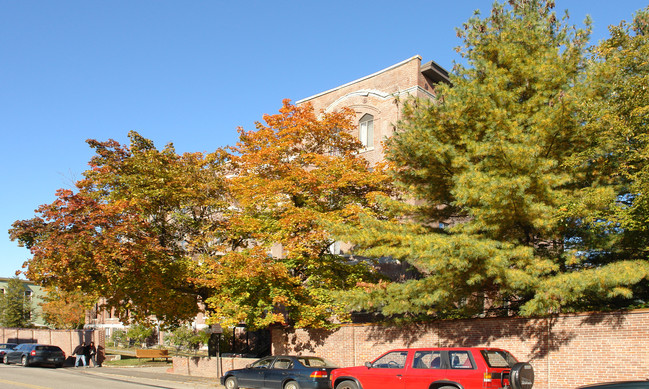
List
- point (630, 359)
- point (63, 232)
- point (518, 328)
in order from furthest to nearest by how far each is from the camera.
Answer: point (63, 232) < point (518, 328) < point (630, 359)

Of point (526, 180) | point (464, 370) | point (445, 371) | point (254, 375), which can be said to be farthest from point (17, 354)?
point (526, 180)

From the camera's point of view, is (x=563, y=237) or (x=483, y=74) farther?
(x=483, y=74)

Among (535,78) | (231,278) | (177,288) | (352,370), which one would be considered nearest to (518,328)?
(352,370)

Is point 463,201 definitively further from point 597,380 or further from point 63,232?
point 63,232

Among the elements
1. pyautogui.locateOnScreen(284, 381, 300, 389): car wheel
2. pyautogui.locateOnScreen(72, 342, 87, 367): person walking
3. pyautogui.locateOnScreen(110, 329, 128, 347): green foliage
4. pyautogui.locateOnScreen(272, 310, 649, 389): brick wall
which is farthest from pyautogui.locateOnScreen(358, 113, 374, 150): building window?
pyautogui.locateOnScreen(110, 329, 128, 347): green foliage

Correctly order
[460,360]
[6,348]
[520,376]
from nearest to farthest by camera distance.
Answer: [520,376] < [460,360] < [6,348]

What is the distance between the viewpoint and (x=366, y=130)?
3030 cm

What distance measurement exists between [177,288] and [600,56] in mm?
18964

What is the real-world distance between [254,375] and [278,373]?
3.63ft

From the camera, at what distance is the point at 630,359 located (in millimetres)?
14109

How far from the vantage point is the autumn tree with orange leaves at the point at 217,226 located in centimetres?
2058

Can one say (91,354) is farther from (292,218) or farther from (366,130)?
(366,130)

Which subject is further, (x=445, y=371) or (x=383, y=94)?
(x=383, y=94)

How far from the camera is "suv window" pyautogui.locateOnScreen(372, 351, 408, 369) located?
1412cm
